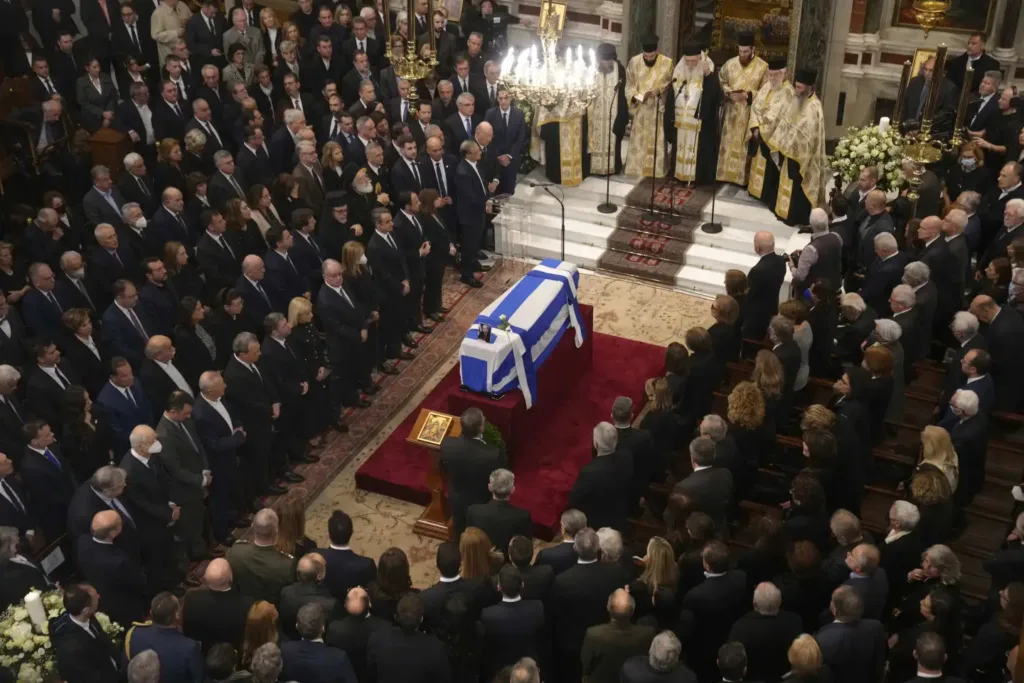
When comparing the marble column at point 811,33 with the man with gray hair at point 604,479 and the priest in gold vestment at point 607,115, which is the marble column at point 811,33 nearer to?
the priest in gold vestment at point 607,115

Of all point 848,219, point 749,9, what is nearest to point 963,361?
point 848,219

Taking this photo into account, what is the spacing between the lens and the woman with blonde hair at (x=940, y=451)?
8.27 metres

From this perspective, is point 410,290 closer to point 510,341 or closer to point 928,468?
point 510,341

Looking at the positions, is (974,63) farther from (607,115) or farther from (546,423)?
(546,423)

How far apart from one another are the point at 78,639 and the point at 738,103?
10.3 m

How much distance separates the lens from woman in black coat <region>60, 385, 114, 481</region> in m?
9.26

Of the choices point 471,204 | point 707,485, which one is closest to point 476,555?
point 707,485

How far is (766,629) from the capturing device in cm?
705

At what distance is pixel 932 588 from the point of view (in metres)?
7.30

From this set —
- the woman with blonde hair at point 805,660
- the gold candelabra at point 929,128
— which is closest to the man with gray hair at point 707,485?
the woman with blonde hair at point 805,660

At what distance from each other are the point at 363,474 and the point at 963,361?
5236mm

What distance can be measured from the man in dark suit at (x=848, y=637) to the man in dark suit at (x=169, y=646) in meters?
3.64

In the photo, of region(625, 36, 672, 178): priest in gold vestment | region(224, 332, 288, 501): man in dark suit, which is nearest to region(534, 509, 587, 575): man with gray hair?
region(224, 332, 288, 501): man in dark suit

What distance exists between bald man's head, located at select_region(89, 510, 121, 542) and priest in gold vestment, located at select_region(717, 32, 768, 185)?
9365mm
